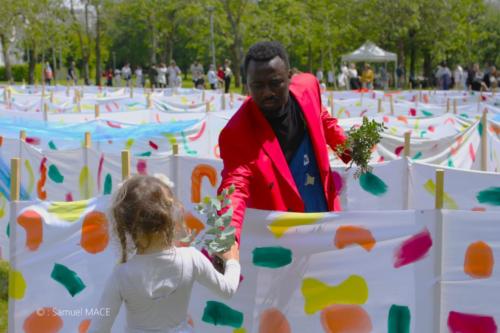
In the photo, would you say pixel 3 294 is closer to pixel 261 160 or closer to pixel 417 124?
pixel 261 160

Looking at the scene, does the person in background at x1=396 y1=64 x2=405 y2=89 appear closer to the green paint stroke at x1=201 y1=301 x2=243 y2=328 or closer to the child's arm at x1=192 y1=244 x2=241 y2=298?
the green paint stroke at x1=201 y1=301 x2=243 y2=328

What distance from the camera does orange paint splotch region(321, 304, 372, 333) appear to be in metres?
4.25

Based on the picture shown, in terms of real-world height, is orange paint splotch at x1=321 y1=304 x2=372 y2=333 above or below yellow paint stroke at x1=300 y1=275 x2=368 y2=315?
below

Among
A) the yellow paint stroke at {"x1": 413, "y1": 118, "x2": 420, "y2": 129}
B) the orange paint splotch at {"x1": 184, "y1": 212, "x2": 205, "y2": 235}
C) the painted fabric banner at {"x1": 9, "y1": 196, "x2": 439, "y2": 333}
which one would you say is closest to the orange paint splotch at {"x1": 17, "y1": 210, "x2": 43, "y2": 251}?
the orange paint splotch at {"x1": 184, "y1": 212, "x2": 205, "y2": 235}

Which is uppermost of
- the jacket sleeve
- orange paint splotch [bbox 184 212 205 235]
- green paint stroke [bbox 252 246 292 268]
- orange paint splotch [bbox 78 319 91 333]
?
the jacket sleeve

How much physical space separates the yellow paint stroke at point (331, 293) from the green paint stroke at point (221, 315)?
39 centimetres

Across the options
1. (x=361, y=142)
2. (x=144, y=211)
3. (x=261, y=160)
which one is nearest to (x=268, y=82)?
(x=261, y=160)

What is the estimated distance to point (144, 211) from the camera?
3256 mm

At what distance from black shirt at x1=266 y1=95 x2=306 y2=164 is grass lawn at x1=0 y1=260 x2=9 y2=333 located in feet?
10.8

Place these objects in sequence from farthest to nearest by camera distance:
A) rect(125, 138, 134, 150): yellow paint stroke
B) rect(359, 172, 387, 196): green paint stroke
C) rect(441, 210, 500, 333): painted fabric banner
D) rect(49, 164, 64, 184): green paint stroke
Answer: rect(125, 138, 134, 150): yellow paint stroke
rect(49, 164, 64, 184): green paint stroke
rect(359, 172, 387, 196): green paint stroke
rect(441, 210, 500, 333): painted fabric banner

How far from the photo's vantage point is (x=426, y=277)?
4160 millimetres

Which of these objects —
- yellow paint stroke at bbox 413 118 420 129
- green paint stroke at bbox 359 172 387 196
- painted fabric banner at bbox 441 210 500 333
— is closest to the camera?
painted fabric banner at bbox 441 210 500 333

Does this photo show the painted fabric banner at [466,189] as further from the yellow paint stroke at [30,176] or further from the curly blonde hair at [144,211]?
the yellow paint stroke at [30,176]

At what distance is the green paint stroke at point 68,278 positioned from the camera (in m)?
4.97
